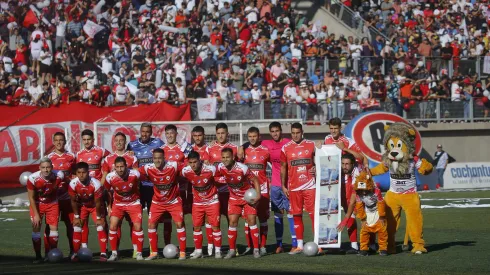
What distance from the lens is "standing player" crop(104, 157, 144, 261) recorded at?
1518cm

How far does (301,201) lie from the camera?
16016 millimetres

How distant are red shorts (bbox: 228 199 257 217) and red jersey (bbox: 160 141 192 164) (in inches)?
56.4

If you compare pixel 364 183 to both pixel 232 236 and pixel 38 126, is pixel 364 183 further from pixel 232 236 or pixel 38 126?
pixel 38 126

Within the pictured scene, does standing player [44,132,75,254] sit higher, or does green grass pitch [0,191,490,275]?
standing player [44,132,75,254]

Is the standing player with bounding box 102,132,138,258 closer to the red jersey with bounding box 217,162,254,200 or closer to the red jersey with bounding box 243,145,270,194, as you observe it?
the red jersey with bounding box 217,162,254,200

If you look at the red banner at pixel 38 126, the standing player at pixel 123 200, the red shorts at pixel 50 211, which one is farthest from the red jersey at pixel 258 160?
the red banner at pixel 38 126

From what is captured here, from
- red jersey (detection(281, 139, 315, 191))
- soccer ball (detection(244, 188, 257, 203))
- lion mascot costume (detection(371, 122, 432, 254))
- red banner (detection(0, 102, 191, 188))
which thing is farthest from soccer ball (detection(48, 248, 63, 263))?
red banner (detection(0, 102, 191, 188))

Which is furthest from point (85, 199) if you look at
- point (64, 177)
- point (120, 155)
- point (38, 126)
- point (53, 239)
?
point (38, 126)

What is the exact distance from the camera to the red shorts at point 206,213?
1532 centimetres

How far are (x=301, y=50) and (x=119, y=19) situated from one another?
248 inches

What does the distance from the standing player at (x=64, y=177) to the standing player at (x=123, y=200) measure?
785mm

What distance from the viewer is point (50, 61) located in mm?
29625

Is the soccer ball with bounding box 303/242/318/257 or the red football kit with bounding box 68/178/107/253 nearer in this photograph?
the soccer ball with bounding box 303/242/318/257

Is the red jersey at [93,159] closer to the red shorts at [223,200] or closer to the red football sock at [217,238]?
the red shorts at [223,200]
